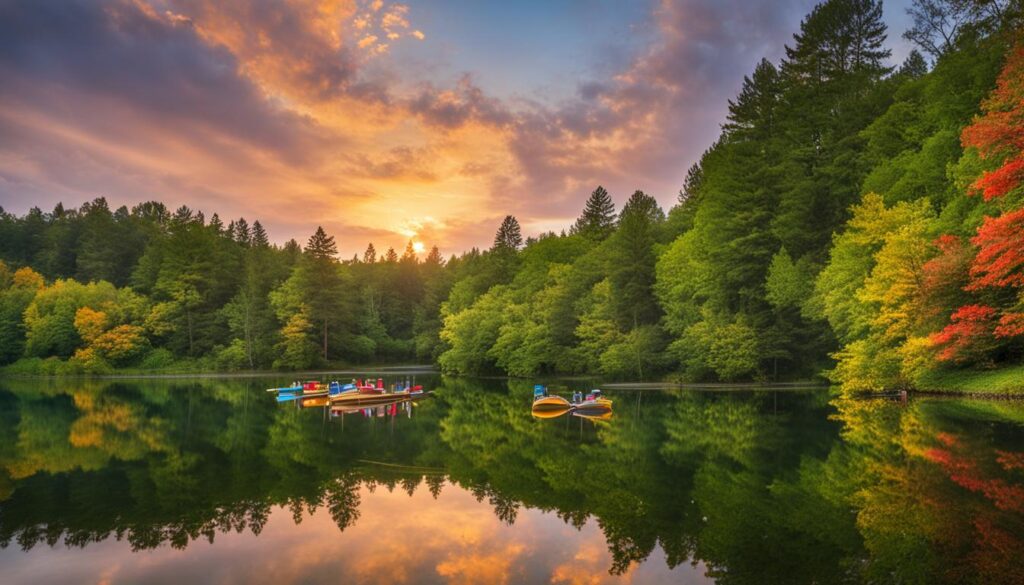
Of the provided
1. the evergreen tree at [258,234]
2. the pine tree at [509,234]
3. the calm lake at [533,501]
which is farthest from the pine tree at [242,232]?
the calm lake at [533,501]

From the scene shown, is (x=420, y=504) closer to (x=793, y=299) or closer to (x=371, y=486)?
(x=371, y=486)

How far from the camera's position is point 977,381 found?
30891 millimetres

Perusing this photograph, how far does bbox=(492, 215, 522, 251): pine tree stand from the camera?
91.6 m

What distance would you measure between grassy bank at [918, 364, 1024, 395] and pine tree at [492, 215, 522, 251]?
205ft

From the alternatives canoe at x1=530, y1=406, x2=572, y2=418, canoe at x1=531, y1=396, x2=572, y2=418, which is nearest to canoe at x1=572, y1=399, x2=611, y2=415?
canoe at x1=530, y1=406, x2=572, y2=418

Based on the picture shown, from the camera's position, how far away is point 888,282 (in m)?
33.5

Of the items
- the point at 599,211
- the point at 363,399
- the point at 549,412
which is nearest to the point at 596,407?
the point at 549,412

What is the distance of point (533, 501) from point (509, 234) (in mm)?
79193

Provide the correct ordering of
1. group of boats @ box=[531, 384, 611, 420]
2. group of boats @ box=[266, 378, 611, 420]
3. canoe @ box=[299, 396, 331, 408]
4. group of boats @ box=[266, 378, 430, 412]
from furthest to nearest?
canoe @ box=[299, 396, 331, 408] → group of boats @ box=[266, 378, 430, 412] → group of boats @ box=[266, 378, 611, 420] → group of boats @ box=[531, 384, 611, 420]

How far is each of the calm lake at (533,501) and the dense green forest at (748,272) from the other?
28.2 feet

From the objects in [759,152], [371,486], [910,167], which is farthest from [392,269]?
[371,486]

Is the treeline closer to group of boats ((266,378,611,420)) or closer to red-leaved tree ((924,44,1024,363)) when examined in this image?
red-leaved tree ((924,44,1024,363))

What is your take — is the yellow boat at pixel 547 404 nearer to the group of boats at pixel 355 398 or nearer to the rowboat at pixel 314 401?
the group of boats at pixel 355 398

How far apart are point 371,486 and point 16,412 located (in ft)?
99.7
